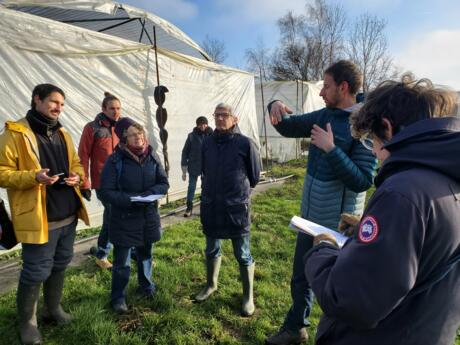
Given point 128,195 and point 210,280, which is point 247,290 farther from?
point 128,195

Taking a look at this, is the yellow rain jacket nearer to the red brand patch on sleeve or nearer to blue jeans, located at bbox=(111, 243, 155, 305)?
blue jeans, located at bbox=(111, 243, 155, 305)

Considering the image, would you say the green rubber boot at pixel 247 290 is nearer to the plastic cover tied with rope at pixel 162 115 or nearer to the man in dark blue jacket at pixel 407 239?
the man in dark blue jacket at pixel 407 239

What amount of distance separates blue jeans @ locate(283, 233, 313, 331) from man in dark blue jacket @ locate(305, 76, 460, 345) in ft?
4.33

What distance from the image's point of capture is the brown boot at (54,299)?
9.14 feet

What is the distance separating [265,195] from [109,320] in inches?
221

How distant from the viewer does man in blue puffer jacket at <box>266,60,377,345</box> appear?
2.11 metres

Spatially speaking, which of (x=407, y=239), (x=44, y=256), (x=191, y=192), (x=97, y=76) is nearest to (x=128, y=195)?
(x=44, y=256)

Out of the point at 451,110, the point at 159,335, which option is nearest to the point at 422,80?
the point at 451,110

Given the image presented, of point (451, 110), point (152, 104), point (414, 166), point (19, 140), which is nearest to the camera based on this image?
point (414, 166)

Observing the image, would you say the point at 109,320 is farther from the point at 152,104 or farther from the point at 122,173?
the point at 152,104

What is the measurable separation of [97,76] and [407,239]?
18.9ft

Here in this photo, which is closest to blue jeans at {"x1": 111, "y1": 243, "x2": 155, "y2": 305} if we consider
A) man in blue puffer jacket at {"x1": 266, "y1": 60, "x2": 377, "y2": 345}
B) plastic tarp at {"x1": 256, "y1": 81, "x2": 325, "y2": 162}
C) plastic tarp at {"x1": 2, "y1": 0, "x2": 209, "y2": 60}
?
man in blue puffer jacket at {"x1": 266, "y1": 60, "x2": 377, "y2": 345}

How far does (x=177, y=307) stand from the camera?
10.3ft

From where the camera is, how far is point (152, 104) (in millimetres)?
6754
